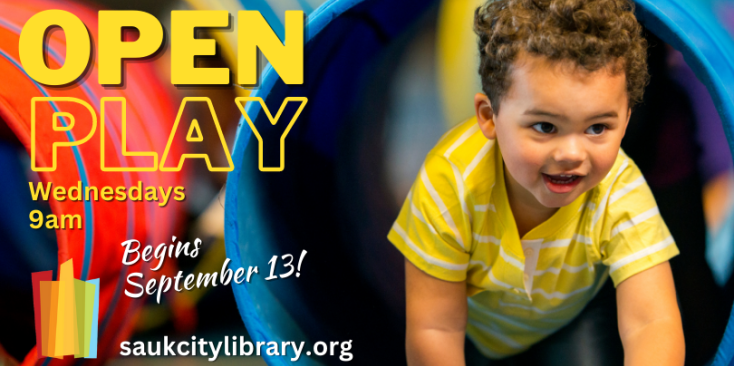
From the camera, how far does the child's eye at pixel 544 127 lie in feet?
2.87

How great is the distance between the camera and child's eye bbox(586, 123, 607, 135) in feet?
2.85

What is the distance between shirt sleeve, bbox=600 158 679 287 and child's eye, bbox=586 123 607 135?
0.18 m

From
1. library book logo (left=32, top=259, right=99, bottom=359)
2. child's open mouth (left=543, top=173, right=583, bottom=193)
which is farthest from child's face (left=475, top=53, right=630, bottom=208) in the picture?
library book logo (left=32, top=259, right=99, bottom=359)

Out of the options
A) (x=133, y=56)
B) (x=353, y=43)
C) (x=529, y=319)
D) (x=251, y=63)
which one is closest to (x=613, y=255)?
(x=529, y=319)

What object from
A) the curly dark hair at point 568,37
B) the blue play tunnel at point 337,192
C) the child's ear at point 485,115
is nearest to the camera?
the curly dark hair at point 568,37

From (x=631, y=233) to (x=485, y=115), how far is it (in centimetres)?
29

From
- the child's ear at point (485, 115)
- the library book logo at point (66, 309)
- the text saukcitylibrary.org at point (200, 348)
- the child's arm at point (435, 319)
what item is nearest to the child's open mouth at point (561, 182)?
the child's ear at point (485, 115)

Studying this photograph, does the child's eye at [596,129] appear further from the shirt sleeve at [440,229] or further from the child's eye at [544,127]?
the shirt sleeve at [440,229]

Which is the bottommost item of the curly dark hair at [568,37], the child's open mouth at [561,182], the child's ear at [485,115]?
the child's open mouth at [561,182]

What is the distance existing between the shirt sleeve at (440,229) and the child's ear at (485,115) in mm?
94

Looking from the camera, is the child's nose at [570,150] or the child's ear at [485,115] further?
the child's ear at [485,115]

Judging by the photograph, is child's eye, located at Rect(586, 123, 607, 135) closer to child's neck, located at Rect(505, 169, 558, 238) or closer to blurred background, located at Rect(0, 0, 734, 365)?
child's neck, located at Rect(505, 169, 558, 238)

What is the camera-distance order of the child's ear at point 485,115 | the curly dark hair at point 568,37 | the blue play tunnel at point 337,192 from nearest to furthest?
the curly dark hair at point 568,37 → the child's ear at point 485,115 → the blue play tunnel at point 337,192

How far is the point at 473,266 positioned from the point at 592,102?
368 millimetres
